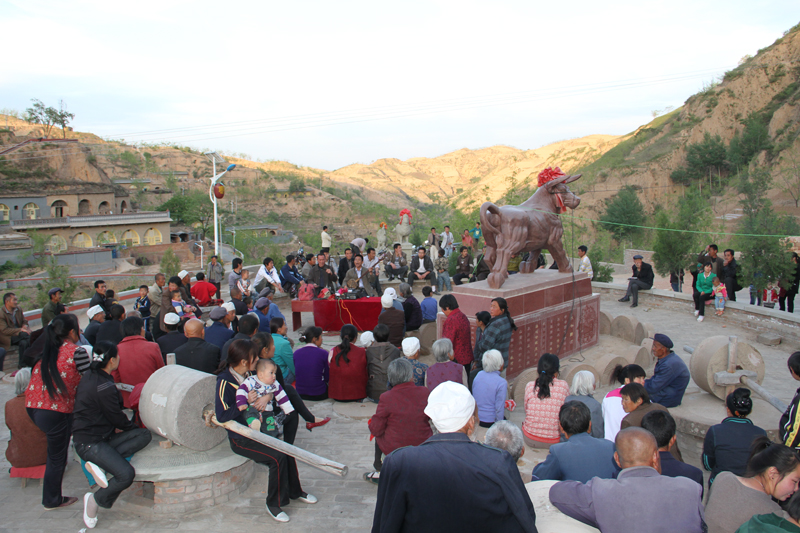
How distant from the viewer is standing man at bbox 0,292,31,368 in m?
7.78

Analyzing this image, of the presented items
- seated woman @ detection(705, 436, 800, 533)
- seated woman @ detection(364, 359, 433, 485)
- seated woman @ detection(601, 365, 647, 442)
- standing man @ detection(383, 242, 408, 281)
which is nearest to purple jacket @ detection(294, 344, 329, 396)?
seated woman @ detection(364, 359, 433, 485)

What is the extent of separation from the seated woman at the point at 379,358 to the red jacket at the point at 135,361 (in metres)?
2.46

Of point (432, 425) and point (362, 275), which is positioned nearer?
point (432, 425)

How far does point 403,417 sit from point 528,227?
16.3ft

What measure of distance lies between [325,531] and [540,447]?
2.15 meters

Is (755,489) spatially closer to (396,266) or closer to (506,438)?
(506,438)

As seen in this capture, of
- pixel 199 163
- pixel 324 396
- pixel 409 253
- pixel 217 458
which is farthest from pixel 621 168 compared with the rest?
pixel 199 163

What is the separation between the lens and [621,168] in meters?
37.2

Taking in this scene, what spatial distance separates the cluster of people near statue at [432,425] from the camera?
2.22 m

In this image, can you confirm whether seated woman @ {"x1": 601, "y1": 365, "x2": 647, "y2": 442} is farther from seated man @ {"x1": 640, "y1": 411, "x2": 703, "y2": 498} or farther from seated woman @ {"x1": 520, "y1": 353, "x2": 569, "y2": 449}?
seated man @ {"x1": 640, "y1": 411, "x2": 703, "y2": 498}

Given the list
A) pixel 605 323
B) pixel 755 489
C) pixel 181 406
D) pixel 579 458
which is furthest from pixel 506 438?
pixel 605 323

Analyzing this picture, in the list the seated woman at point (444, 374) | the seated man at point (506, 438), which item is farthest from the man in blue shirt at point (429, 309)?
the seated man at point (506, 438)

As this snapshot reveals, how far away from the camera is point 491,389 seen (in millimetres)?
5152

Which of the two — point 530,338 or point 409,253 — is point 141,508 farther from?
point 409,253
